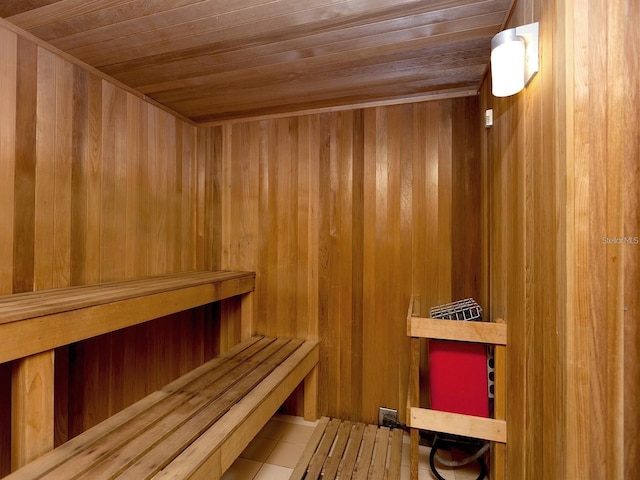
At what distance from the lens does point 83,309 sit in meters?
1.25

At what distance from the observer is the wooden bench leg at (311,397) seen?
2.35 metres

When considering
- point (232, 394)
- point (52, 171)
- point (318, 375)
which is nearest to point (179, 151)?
point (52, 171)

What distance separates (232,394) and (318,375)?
3.13 feet

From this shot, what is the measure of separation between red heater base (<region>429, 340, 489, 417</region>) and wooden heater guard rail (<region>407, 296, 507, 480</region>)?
7 cm

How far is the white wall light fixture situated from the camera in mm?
1079

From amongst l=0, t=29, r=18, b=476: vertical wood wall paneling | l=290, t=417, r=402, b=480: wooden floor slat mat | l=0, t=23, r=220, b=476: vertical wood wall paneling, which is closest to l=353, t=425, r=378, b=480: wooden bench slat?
l=290, t=417, r=402, b=480: wooden floor slat mat

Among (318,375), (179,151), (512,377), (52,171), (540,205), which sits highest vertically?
(179,151)

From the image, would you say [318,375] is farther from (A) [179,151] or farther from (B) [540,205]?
(A) [179,151]

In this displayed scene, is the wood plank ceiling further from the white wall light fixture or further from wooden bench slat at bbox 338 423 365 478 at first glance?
wooden bench slat at bbox 338 423 365 478

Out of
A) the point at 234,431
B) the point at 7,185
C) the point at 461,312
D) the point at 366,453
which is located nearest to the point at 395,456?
the point at 366,453

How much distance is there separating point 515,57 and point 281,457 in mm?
2407

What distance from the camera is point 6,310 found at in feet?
3.65

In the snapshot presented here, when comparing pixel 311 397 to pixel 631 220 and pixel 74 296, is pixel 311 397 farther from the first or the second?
pixel 631 220

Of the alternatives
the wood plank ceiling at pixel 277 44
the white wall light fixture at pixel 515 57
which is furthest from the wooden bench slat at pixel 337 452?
→ the wood plank ceiling at pixel 277 44
